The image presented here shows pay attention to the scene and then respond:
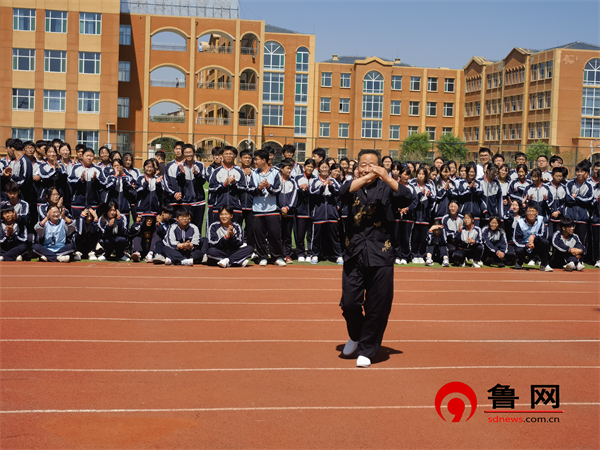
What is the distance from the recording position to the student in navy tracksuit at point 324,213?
43.2 feet

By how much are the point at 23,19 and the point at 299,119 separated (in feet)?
85.1

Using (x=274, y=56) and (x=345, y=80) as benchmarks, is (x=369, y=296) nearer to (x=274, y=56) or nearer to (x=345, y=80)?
(x=274, y=56)

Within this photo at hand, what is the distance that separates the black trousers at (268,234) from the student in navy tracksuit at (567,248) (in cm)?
570

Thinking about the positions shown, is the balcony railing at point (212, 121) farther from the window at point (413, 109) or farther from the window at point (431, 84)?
the window at point (431, 84)

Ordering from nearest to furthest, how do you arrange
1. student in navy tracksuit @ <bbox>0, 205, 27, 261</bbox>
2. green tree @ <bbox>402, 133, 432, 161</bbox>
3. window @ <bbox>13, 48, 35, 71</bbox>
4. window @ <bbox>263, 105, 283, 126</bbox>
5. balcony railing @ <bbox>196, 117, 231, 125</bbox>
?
1. student in navy tracksuit @ <bbox>0, 205, 27, 261</bbox>
2. green tree @ <bbox>402, 133, 432, 161</bbox>
3. window @ <bbox>13, 48, 35, 71</bbox>
4. balcony railing @ <bbox>196, 117, 231, 125</bbox>
5. window @ <bbox>263, 105, 283, 126</bbox>

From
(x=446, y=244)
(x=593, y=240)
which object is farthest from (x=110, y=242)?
(x=593, y=240)

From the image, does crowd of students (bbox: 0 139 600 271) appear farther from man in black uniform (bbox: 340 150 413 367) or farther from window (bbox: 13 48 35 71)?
window (bbox: 13 48 35 71)

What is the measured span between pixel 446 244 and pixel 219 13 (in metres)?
47.8

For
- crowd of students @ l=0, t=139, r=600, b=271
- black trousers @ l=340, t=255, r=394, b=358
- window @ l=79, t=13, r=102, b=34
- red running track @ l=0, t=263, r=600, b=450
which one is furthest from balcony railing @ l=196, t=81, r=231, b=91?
black trousers @ l=340, t=255, r=394, b=358

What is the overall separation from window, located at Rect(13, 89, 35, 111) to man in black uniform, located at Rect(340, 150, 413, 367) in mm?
48900

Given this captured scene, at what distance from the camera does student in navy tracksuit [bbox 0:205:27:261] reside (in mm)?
12289

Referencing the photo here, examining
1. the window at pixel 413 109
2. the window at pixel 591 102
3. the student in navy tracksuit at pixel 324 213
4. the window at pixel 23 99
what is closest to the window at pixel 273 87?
the window at pixel 413 109

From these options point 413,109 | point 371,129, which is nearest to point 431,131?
point 413,109

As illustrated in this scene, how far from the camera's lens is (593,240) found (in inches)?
555
